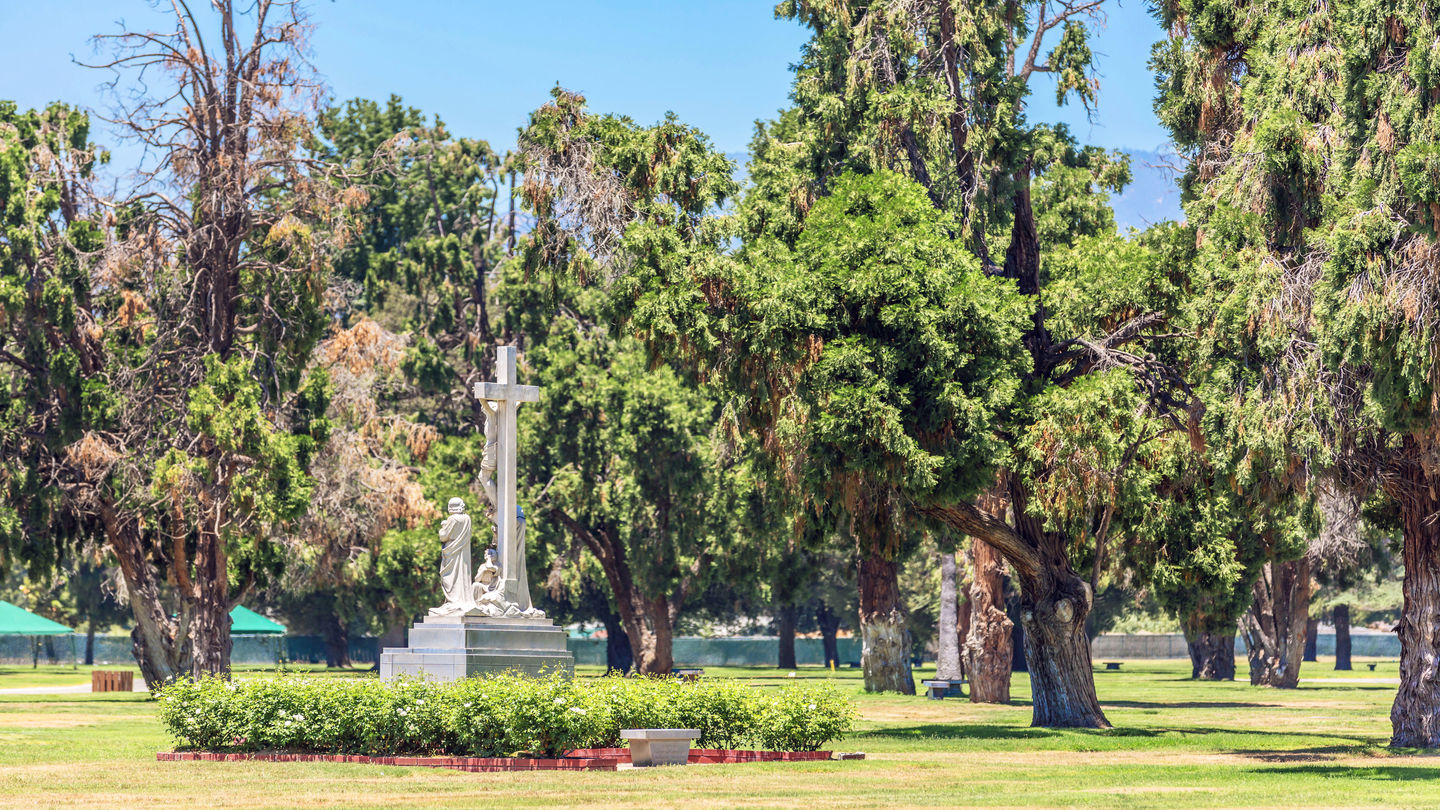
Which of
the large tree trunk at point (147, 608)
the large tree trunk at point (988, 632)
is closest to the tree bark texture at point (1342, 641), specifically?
the large tree trunk at point (988, 632)

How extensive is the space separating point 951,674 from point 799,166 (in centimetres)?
1654

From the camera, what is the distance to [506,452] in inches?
987

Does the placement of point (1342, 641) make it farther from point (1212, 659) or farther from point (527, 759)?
point (527, 759)

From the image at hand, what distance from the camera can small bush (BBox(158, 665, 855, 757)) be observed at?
1875 cm

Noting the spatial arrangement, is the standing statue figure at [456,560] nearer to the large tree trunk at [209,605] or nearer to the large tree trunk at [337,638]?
the large tree trunk at [209,605]

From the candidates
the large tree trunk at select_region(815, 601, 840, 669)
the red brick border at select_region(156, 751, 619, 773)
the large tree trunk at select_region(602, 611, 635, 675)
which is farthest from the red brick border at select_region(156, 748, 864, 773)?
the large tree trunk at select_region(815, 601, 840, 669)

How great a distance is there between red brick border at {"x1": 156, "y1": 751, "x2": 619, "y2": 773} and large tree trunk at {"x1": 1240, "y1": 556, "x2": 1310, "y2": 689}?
38.1 m

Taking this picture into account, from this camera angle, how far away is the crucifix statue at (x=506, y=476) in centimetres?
2414

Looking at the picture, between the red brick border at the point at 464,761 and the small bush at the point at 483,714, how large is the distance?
0.30m

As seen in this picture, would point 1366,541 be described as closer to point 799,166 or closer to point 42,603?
point 799,166

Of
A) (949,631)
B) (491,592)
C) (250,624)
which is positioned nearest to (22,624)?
(250,624)

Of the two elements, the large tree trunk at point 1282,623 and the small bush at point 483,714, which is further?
the large tree trunk at point 1282,623

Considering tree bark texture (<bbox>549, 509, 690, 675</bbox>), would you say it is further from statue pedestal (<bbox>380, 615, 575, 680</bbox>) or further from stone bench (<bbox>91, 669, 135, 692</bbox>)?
statue pedestal (<bbox>380, 615, 575, 680</bbox>)

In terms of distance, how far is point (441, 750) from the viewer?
19.4m
